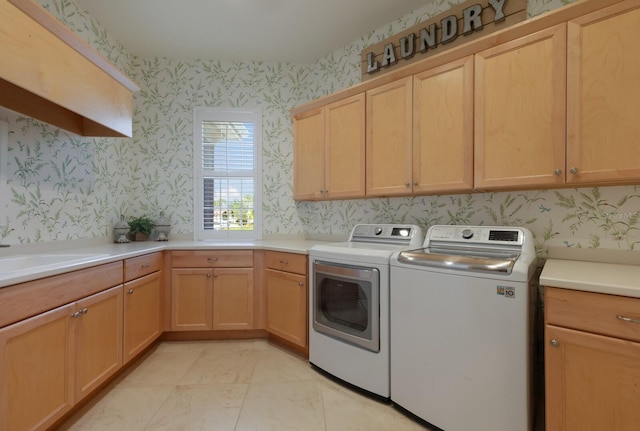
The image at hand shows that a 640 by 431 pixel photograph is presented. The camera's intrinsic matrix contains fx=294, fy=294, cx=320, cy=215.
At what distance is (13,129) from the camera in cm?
180

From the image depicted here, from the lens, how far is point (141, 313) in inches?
86.6

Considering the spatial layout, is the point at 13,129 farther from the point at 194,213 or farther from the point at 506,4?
the point at 506,4

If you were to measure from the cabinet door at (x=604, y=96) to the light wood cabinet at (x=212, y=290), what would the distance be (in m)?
2.34

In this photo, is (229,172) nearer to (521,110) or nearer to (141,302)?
(141,302)

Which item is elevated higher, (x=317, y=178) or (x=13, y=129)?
(x=13, y=129)

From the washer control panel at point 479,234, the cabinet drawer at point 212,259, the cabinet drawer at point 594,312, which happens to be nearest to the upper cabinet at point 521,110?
the washer control panel at point 479,234

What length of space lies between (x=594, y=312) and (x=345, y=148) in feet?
5.91

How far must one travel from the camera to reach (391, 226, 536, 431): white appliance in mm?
1282

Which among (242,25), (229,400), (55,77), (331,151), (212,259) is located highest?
(242,25)

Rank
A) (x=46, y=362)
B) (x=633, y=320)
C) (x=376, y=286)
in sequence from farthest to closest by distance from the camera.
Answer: (x=376, y=286) < (x=46, y=362) < (x=633, y=320)

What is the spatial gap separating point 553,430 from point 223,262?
232cm

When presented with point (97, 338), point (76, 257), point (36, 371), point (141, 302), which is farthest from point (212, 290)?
point (36, 371)

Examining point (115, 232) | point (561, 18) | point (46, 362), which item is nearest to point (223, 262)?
point (115, 232)

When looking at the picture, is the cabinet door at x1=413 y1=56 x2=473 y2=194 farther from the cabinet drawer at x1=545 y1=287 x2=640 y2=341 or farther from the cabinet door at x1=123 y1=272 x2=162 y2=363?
the cabinet door at x1=123 y1=272 x2=162 y2=363
